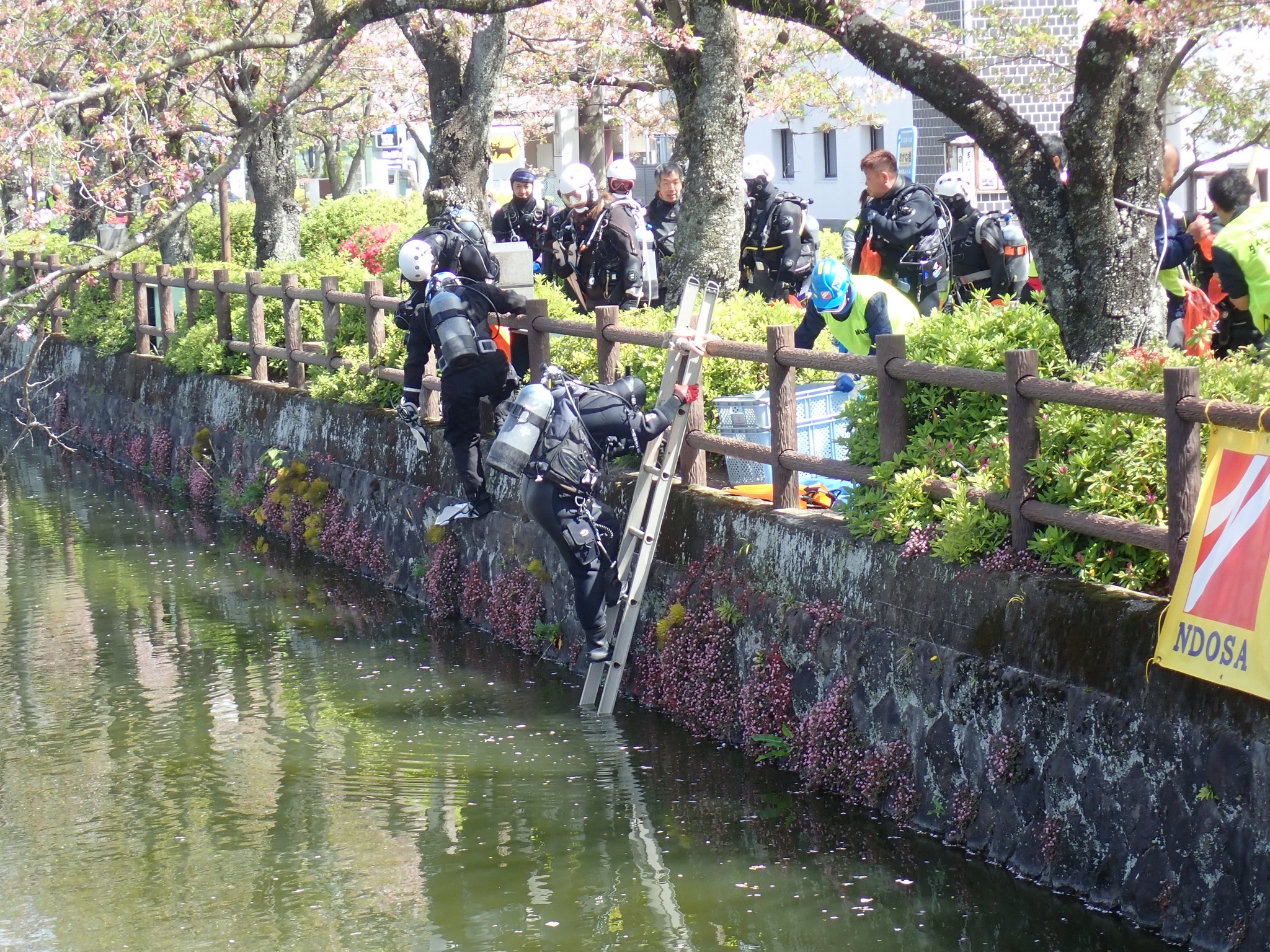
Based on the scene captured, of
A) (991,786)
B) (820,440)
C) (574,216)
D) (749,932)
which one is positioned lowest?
(749,932)

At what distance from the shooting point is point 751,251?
1258 cm

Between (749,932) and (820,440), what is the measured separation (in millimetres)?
3068

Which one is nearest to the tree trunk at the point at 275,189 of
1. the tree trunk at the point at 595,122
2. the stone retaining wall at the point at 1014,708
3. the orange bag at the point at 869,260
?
the tree trunk at the point at 595,122

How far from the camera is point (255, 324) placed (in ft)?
48.7

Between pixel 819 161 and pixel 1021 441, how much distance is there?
3357cm

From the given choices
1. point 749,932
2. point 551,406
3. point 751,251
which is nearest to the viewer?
point 749,932

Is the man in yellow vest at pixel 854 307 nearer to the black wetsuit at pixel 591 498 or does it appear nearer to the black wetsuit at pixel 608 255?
the black wetsuit at pixel 591 498

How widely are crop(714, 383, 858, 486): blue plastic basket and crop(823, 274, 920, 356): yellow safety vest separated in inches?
10.4

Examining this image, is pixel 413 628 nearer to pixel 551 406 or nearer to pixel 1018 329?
pixel 551 406

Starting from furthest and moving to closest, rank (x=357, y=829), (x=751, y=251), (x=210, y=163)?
1. (x=210, y=163)
2. (x=751, y=251)
3. (x=357, y=829)

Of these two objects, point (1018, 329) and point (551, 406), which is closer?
point (1018, 329)

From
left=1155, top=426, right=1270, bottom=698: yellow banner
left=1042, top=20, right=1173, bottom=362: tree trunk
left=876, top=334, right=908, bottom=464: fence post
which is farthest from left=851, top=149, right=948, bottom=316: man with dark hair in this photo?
left=1155, top=426, right=1270, bottom=698: yellow banner

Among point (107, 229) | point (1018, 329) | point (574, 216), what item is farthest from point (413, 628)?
point (107, 229)

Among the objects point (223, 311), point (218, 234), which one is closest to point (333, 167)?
point (218, 234)
